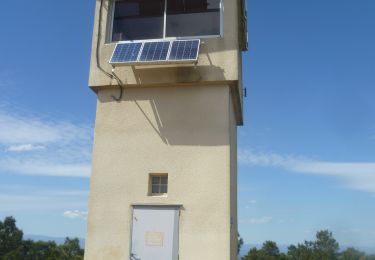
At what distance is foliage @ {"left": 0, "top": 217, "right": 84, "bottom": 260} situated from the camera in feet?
197

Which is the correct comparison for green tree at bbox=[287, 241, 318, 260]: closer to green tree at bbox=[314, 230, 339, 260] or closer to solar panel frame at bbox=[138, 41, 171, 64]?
green tree at bbox=[314, 230, 339, 260]

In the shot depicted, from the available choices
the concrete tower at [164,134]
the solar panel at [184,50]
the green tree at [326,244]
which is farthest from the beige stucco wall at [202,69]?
the green tree at [326,244]

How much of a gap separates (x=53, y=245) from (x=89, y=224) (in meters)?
60.3

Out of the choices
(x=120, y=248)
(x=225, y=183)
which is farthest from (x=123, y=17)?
(x=120, y=248)

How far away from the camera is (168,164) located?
864 cm

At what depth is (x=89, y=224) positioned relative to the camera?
858cm

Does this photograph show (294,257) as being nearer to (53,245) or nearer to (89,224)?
(53,245)

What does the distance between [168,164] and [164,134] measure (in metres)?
0.70

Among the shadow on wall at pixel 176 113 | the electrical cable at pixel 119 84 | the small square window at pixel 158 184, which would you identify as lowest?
the small square window at pixel 158 184

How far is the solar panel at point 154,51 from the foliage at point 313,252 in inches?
2172

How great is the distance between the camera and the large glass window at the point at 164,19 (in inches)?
373

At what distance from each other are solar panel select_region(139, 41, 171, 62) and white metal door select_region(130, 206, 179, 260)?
321cm

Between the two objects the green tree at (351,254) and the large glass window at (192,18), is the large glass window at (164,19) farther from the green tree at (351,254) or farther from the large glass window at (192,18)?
the green tree at (351,254)

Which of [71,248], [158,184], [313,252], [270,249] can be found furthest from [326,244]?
[158,184]
